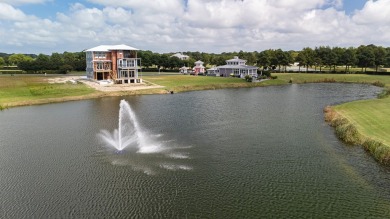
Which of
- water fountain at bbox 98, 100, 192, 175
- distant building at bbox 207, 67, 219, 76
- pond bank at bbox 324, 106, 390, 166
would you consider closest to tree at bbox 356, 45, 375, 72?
distant building at bbox 207, 67, 219, 76

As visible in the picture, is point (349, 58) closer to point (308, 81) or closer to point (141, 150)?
point (308, 81)

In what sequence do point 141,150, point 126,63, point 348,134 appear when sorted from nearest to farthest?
point 141,150, point 348,134, point 126,63

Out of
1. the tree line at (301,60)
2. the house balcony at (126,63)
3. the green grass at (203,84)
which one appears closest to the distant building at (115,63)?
the house balcony at (126,63)

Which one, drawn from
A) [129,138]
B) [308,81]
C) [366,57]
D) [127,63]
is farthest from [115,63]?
[366,57]

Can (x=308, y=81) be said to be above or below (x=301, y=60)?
below

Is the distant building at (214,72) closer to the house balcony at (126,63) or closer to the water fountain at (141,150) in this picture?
the house balcony at (126,63)

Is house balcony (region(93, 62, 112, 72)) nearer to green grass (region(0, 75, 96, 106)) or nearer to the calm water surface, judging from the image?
green grass (region(0, 75, 96, 106))

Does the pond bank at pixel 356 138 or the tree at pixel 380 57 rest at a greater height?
the tree at pixel 380 57

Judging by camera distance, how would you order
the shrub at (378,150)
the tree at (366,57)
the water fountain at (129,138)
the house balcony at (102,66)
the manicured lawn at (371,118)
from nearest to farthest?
the shrub at (378,150), the manicured lawn at (371,118), the water fountain at (129,138), the house balcony at (102,66), the tree at (366,57)
